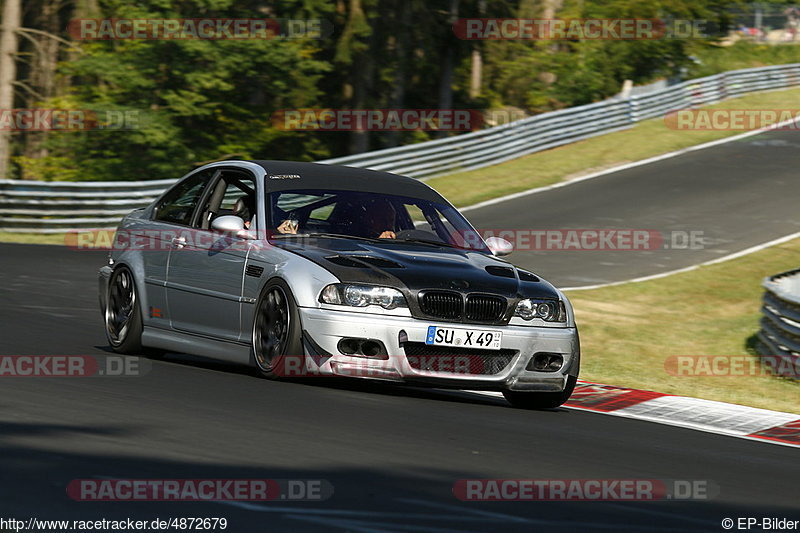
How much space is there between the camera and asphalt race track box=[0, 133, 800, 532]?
5.20m

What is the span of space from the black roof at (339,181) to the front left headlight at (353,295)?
1.37 m

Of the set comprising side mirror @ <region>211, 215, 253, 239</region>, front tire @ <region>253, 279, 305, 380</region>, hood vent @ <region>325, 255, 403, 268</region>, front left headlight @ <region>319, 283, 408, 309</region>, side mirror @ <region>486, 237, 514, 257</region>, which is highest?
side mirror @ <region>211, 215, 253, 239</region>

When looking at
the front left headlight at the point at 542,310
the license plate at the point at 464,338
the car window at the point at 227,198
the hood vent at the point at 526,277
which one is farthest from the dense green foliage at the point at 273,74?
the license plate at the point at 464,338

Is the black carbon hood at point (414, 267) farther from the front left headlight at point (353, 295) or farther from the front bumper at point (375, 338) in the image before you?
the front bumper at point (375, 338)

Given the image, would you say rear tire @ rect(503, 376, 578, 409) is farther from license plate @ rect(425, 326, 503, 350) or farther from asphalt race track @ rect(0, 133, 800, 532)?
license plate @ rect(425, 326, 503, 350)

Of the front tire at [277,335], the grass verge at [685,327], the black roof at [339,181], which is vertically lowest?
the grass verge at [685,327]

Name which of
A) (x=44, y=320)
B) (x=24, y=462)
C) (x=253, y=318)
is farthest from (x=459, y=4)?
(x=24, y=462)

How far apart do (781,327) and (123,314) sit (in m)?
6.93

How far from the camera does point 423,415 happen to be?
8055 millimetres

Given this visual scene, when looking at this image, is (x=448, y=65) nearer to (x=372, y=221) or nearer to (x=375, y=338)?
(x=372, y=221)

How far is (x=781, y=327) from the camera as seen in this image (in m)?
13.9

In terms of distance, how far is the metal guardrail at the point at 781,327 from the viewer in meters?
13.5

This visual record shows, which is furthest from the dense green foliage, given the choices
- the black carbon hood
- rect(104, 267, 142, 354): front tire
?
the black carbon hood

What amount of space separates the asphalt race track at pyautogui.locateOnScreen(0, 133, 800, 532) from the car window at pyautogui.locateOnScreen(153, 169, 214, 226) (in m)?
1.10
